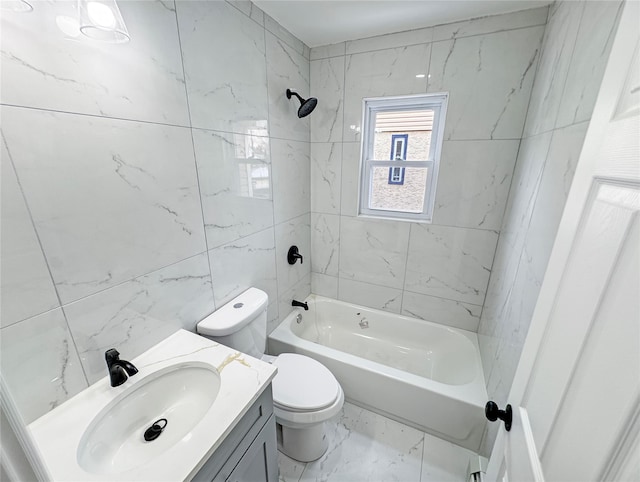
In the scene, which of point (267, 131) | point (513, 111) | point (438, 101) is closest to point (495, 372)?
point (513, 111)

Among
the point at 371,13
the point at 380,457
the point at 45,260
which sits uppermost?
the point at 371,13

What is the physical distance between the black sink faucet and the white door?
1.15 meters

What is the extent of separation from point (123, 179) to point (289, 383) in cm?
120

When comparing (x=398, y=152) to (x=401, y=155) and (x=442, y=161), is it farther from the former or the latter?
(x=442, y=161)

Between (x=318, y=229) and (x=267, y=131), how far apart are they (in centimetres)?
95

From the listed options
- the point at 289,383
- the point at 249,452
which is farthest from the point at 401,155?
the point at 249,452

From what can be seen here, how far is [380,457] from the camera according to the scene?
4.93 feet

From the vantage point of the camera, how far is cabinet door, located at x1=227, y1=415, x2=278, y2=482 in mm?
908

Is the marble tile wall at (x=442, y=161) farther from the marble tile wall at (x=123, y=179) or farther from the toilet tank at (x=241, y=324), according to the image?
the toilet tank at (x=241, y=324)

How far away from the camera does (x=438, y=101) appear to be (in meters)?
1.77

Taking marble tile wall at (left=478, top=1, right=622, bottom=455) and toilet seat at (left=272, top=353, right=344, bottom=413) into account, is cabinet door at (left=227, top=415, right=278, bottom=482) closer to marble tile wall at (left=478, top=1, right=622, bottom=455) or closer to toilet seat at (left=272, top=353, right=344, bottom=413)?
toilet seat at (left=272, top=353, right=344, bottom=413)

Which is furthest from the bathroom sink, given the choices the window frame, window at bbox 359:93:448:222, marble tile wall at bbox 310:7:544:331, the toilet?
the window frame

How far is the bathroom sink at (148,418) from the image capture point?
79 centimetres

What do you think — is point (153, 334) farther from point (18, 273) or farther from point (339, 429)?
point (339, 429)
